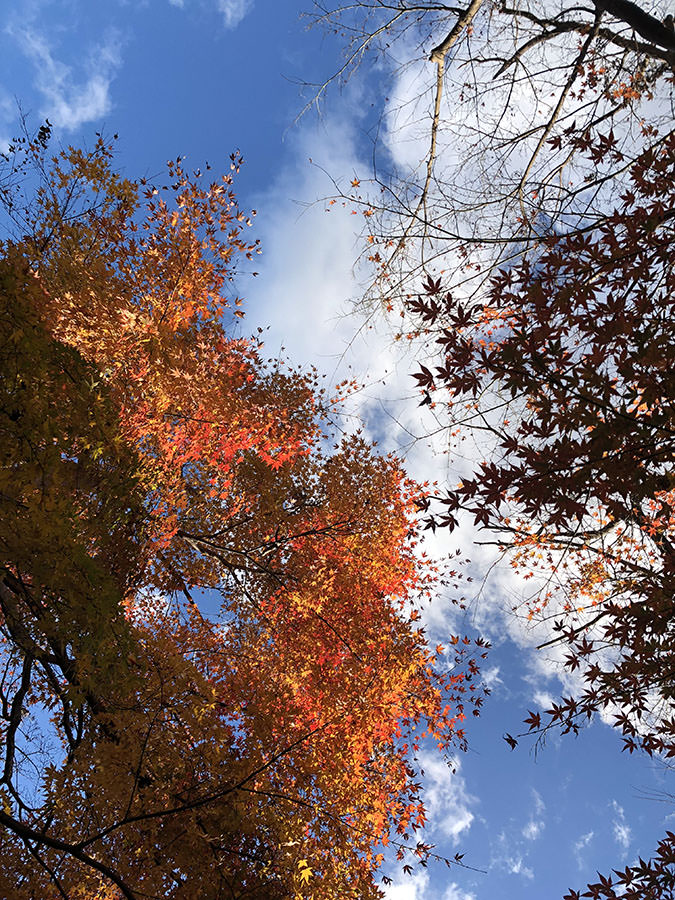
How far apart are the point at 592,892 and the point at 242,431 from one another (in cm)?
977

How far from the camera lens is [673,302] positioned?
11.5 feet

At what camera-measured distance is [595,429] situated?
9.50ft

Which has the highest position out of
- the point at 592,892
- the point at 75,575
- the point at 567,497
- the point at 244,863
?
the point at 75,575

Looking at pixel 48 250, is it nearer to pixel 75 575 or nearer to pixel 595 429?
pixel 75 575

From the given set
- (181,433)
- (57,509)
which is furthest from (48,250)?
(57,509)

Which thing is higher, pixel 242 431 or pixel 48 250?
pixel 48 250

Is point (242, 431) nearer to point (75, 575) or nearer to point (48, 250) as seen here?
point (48, 250)

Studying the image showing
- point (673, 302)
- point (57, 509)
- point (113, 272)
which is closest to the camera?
point (673, 302)

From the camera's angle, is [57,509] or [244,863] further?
[244,863]

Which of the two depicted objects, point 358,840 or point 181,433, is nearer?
point 358,840

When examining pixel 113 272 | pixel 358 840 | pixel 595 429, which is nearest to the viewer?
pixel 595 429

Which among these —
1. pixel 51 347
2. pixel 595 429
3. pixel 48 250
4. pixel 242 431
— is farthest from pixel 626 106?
pixel 48 250

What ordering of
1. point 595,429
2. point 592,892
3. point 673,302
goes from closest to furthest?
1. point 595,429
2. point 592,892
3. point 673,302

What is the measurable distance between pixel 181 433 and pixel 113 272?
387cm
